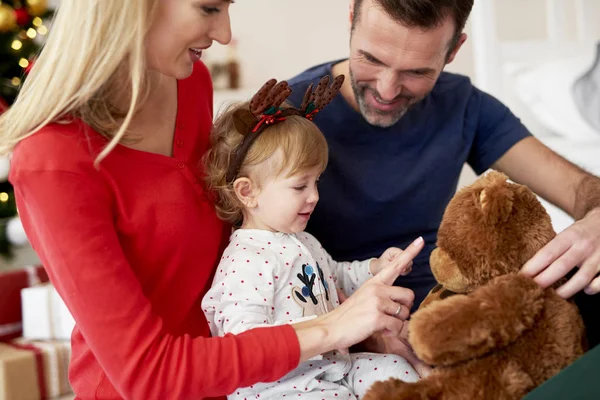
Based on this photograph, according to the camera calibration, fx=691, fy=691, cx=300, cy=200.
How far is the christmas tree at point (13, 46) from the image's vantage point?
2.81 metres

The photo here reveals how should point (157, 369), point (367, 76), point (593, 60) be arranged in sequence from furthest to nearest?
point (593, 60) → point (367, 76) → point (157, 369)

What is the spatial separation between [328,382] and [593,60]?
2.14 m

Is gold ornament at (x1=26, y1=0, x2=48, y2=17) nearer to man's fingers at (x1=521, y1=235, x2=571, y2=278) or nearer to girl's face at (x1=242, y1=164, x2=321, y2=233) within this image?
girl's face at (x1=242, y1=164, x2=321, y2=233)

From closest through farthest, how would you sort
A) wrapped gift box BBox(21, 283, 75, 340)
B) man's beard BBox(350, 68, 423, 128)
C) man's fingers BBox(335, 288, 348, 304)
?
man's fingers BBox(335, 288, 348, 304)
man's beard BBox(350, 68, 423, 128)
wrapped gift box BBox(21, 283, 75, 340)

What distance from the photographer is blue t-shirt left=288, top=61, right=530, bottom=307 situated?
1.49m

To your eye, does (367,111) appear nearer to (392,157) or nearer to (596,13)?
(392,157)

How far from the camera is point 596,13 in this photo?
327 cm

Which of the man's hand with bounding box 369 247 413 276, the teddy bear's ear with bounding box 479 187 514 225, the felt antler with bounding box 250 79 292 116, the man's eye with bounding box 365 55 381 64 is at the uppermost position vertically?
the man's eye with bounding box 365 55 381 64

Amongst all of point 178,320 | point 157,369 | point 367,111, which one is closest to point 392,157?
point 367,111

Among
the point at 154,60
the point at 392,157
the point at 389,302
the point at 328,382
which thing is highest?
the point at 154,60

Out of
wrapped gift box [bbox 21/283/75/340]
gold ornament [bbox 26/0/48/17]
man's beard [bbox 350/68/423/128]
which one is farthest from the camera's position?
gold ornament [bbox 26/0/48/17]

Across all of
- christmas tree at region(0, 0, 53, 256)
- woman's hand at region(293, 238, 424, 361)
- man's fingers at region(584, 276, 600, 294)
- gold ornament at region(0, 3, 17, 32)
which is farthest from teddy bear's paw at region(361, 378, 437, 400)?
gold ornament at region(0, 3, 17, 32)

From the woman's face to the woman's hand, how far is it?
1.44ft

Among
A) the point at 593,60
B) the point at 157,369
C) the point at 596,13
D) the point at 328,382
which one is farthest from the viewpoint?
the point at 596,13
